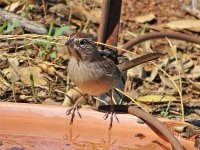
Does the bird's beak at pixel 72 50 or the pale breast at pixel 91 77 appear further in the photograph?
the pale breast at pixel 91 77

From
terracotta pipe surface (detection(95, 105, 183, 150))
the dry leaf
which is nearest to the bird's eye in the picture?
terracotta pipe surface (detection(95, 105, 183, 150))

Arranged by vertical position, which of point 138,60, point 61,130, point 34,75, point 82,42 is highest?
point 82,42

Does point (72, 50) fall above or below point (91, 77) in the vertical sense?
above

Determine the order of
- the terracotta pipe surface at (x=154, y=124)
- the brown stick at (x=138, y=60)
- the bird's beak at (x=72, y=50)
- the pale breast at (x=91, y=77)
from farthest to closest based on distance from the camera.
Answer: the brown stick at (x=138, y=60)
the pale breast at (x=91, y=77)
the bird's beak at (x=72, y=50)
the terracotta pipe surface at (x=154, y=124)

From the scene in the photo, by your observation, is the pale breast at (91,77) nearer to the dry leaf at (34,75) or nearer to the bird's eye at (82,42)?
the bird's eye at (82,42)

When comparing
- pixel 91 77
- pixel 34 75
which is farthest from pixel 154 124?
pixel 34 75

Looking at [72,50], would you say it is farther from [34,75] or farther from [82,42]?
[34,75]

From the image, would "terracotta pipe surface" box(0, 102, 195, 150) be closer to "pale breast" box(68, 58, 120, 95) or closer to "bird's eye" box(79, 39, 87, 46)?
"pale breast" box(68, 58, 120, 95)

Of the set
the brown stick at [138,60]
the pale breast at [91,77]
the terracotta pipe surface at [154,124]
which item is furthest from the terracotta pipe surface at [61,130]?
the brown stick at [138,60]

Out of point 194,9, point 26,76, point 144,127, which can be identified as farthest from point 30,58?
point 194,9
